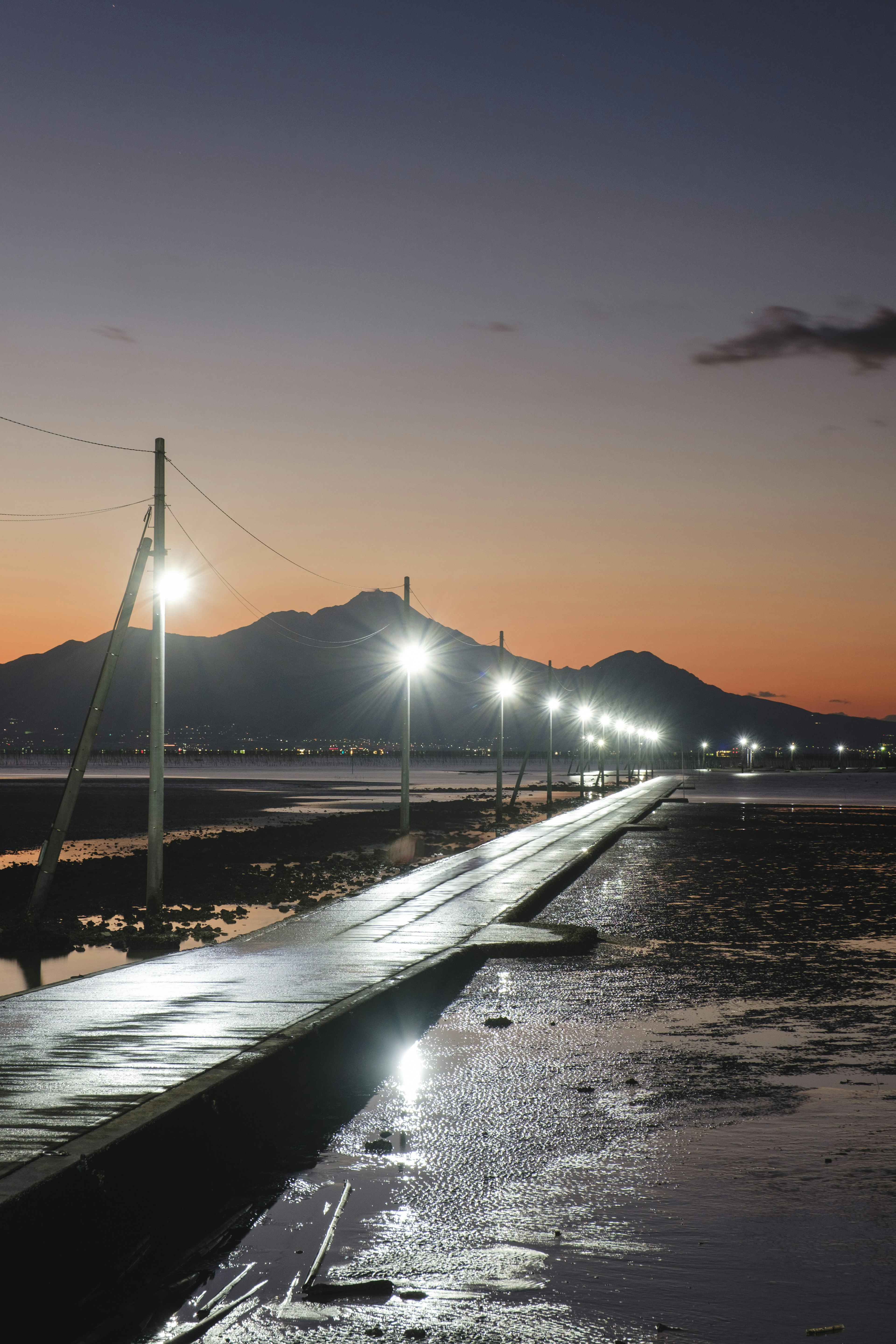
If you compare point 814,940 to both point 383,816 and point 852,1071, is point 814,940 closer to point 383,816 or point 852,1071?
point 852,1071

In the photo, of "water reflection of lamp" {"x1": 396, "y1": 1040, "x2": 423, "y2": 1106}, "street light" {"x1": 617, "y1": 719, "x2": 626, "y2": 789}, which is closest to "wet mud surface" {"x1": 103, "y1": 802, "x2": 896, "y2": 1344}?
"water reflection of lamp" {"x1": 396, "y1": 1040, "x2": 423, "y2": 1106}

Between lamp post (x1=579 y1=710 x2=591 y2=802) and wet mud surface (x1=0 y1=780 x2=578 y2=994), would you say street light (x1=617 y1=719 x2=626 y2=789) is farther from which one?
wet mud surface (x1=0 y1=780 x2=578 y2=994)

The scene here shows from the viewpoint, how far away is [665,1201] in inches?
236

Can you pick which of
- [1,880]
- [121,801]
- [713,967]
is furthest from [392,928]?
[121,801]

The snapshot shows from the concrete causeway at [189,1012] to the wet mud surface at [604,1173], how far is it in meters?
0.66

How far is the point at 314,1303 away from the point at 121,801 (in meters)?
70.3

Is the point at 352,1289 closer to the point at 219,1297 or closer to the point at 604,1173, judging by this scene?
the point at 219,1297

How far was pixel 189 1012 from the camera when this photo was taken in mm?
9273

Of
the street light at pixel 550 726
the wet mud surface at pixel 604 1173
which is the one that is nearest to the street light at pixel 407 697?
the street light at pixel 550 726

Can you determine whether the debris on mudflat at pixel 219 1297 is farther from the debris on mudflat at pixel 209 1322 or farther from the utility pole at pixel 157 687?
the utility pole at pixel 157 687

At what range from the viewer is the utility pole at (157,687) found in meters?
18.3

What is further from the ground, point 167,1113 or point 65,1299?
point 167,1113

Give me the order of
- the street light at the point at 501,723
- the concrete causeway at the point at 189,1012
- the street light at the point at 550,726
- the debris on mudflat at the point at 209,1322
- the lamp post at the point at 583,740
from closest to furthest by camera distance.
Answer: the debris on mudflat at the point at 209,1322
the concrete causeway at the point at 189,1012
the street light at the point at 501,723
the street light at the point at 550,726
the lamp post at the point at 583,740

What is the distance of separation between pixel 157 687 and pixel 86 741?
1.32 meters
